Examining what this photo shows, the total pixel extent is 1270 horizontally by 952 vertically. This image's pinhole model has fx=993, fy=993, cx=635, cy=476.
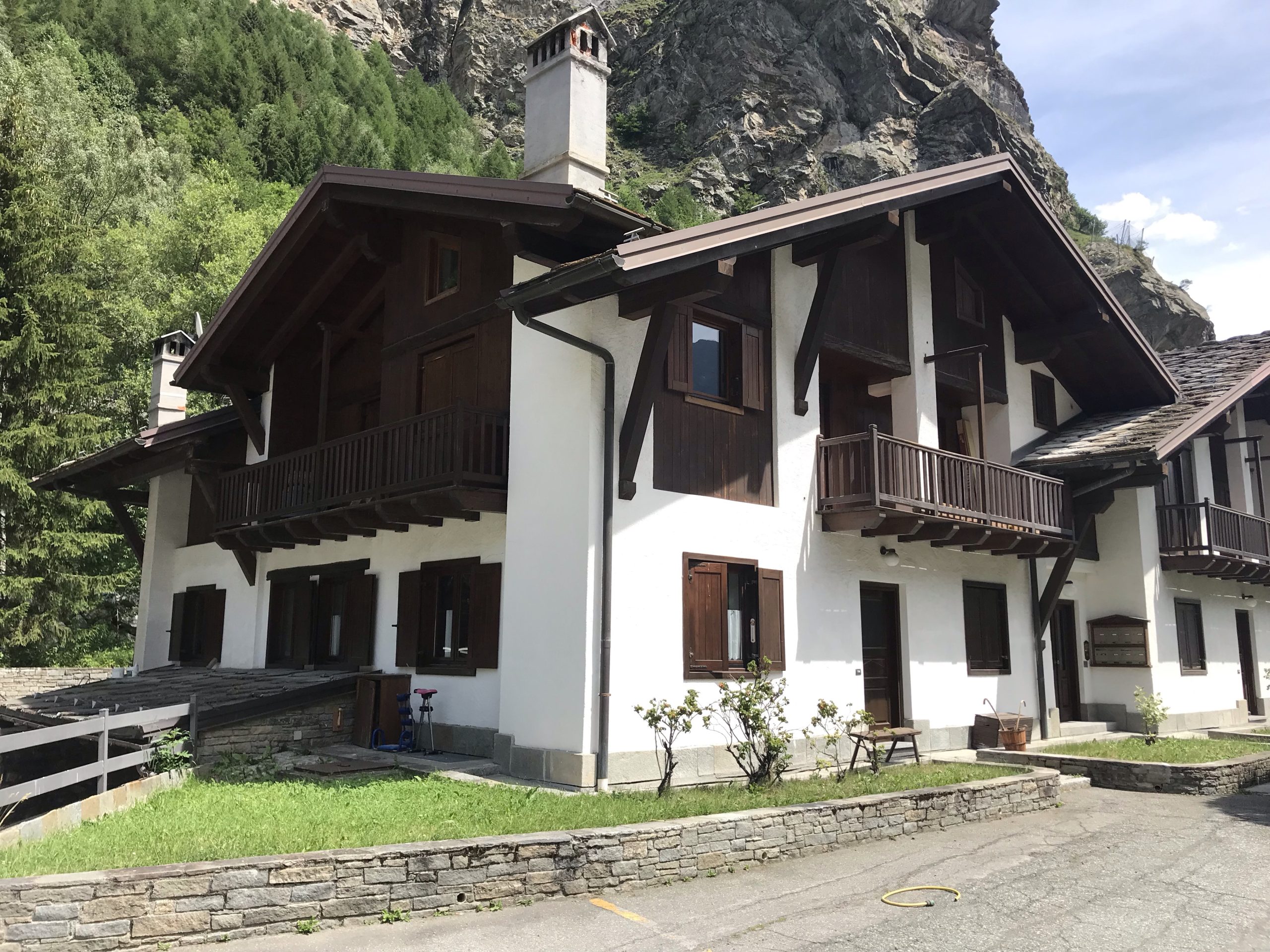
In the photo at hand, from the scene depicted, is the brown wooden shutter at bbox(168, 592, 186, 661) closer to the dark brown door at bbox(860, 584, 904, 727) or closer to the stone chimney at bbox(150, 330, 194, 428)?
the stone chimney at bbox(150, 330, 194, 428)

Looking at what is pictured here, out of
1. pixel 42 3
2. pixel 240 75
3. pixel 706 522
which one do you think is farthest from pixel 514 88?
pixel 706 522

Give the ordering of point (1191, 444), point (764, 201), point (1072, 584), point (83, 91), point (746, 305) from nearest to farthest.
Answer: point (746, 305), point (1072, 584), point (1191, 444), point (83, 91), point (764, 201)

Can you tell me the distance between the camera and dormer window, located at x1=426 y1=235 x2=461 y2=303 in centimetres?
1396

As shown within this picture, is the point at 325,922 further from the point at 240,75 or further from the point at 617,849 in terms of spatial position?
the point at 240,75

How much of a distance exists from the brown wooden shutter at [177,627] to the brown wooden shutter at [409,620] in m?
8.80

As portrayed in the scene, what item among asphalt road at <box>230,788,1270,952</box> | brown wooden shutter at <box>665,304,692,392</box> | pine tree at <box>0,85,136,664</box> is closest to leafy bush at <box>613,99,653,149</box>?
pine tree at <box>0,85,136,664</box>

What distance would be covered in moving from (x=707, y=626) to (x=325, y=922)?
6124 millimetres

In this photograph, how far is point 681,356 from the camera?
12078 mm

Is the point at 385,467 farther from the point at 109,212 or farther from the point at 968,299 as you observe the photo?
the point at 109,212

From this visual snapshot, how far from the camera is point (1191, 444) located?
2081 cm

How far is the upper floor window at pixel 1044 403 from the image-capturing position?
61.1ft

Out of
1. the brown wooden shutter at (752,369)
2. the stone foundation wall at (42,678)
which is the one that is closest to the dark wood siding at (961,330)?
the brown wooden shutter at (752,369)

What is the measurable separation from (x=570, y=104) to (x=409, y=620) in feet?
23.7

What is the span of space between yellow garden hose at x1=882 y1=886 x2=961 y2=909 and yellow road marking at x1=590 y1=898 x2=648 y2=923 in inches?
74.7
